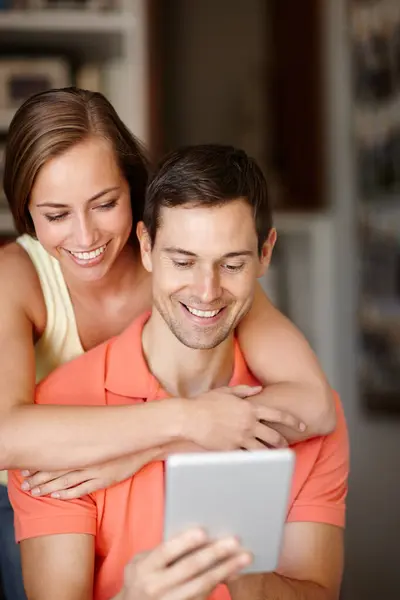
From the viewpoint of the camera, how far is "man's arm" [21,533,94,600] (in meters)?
1.21

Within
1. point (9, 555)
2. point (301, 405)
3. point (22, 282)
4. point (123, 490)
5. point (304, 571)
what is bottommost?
point (9, 555)

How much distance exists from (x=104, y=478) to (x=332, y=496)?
0.39 metres

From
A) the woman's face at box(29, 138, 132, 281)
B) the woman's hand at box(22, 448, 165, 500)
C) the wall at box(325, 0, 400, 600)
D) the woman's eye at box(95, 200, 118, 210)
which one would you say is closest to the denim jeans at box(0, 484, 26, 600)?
the woman's hand at box(22, 448, 165, 500)

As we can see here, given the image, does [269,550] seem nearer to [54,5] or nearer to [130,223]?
[130,223]

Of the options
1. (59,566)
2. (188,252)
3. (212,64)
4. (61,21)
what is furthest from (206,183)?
(212,64)

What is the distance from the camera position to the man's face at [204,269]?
1.21m

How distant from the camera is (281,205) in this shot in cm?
387

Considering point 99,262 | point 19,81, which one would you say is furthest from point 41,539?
point 19,81

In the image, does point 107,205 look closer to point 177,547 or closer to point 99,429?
point 99,429

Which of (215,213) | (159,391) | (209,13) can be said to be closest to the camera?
(215,213)

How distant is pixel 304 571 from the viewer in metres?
1.32

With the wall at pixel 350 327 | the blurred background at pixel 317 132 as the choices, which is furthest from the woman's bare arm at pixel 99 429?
the wall at pixel 350 327

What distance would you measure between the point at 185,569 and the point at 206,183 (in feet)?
1.69

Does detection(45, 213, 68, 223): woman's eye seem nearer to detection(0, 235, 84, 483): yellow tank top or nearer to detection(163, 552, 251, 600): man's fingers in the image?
detection(0, 235, 84, 483): yellow tank top
